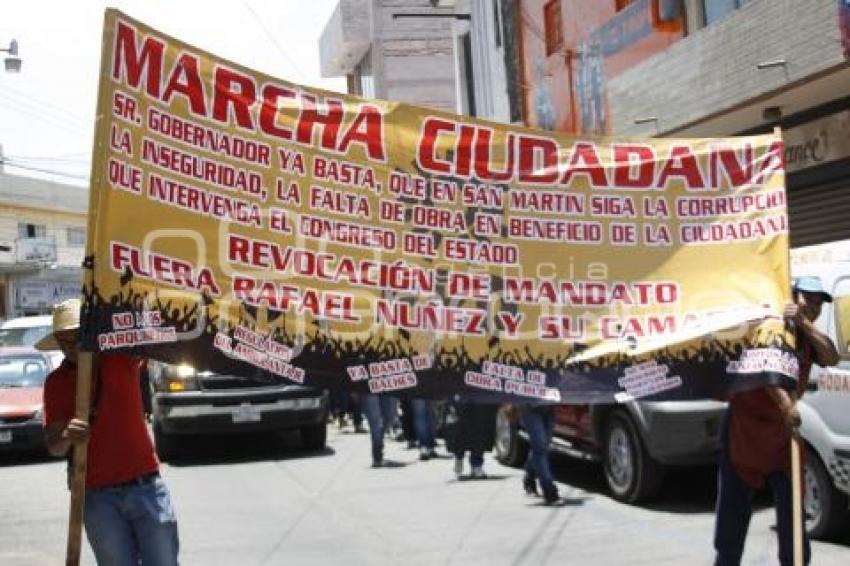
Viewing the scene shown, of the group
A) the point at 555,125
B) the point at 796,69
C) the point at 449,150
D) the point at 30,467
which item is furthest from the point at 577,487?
the point at 555,125

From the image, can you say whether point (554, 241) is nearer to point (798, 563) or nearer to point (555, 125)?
point (798, 563)

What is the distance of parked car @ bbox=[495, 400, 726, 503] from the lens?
808cm

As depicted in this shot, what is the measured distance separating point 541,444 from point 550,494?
0.42 meters

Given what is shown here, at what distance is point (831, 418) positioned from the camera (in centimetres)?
683

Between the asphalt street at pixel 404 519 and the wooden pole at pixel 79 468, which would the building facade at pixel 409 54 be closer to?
the asphalt street at pixel 404 519

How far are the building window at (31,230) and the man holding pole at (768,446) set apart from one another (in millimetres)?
43588

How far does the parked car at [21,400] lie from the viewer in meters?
13.3

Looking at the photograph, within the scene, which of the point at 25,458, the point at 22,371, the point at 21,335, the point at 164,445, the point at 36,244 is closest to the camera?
the point at 164,445

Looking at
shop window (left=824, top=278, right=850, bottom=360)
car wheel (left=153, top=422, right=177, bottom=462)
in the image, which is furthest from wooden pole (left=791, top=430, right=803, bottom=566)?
car wheel (left=153, top=422, right=177, bottom=462)

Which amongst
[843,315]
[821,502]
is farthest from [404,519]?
[843,315]

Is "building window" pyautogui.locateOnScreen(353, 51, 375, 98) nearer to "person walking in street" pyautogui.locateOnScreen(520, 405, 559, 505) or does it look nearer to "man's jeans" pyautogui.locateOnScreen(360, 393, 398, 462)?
"man's jeans" pyautogui.locateOnScreen(360, 393, 398, 462)

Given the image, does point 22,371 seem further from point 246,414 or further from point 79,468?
point 79,468

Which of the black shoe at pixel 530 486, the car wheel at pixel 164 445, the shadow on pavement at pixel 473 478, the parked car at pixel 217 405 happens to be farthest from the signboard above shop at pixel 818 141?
the car wheel at pixel 164 445

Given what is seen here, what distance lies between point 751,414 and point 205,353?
2575 mm
